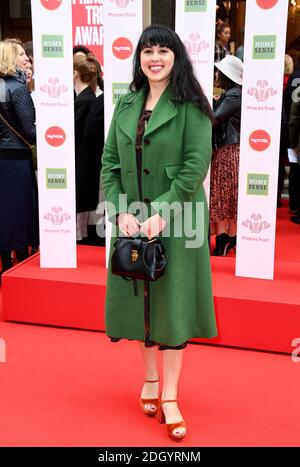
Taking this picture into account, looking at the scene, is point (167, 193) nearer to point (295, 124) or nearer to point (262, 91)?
point (262, 91)

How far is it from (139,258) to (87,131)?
8.15 ft

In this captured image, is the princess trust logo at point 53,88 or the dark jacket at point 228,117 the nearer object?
the princess trust logo at point 53,88

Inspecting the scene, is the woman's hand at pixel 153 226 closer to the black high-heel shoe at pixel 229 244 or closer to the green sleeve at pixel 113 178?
the green sleeve at pixel 113 178

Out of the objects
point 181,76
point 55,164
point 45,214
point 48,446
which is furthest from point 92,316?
point 181,76

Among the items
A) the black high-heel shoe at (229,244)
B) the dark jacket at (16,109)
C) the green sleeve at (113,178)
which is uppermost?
the dark jacket at (16,109)

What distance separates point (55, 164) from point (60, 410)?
1.63m

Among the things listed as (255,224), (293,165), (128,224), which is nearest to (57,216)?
(255,224)

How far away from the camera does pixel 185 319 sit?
2451 millimetres

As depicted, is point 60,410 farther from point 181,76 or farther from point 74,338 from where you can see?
point 181,76

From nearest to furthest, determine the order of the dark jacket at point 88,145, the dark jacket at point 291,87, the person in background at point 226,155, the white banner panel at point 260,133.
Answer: the white banner panel at point 260,133 → the person in background at point 226,155 → the dark jacket at point 88,145 → the dark jacket at point 291,87

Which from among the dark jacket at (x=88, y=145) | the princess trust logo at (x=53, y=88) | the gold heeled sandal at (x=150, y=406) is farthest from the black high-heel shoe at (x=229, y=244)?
the gold heeled sandal at (x=150, y=406)

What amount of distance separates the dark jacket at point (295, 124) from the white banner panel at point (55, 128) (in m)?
2.70

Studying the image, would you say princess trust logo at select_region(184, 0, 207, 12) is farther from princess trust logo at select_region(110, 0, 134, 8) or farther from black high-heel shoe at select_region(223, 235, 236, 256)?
black high-heel shoe at select_region(223, 235, 236, 256)

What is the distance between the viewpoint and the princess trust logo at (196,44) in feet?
11.7
